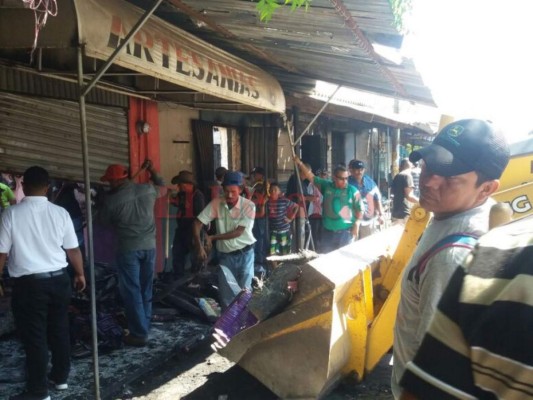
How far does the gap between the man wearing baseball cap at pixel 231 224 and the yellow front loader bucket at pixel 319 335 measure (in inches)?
54.9

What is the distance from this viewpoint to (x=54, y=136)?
5742 millimetres

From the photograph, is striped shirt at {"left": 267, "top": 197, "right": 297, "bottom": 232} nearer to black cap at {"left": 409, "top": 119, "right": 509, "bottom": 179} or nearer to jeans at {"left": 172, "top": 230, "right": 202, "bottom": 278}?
jeans at {"left": 172, "top": 230, "right": 202, "bottom": 278}

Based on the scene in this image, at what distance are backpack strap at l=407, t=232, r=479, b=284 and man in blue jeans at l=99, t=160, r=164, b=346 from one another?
380 centimetres

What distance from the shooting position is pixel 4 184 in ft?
18.8

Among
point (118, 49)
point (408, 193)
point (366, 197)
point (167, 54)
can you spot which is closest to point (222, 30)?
point (167, 54)

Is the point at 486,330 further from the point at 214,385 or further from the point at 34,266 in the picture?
the point at 214,385

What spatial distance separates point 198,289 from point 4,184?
8.71 ft

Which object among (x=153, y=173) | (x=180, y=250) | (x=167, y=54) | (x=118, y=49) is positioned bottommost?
(x=180, y=250)

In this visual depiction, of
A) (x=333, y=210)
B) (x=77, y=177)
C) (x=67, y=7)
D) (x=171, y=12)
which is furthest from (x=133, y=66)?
(x=333, y=210)

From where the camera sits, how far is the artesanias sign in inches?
127

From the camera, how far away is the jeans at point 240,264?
18.6 ft

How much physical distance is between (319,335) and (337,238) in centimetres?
397

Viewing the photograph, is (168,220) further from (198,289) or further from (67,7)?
(67,7)

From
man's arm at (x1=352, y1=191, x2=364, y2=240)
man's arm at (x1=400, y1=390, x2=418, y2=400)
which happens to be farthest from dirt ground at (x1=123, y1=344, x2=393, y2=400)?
man's arm at (x1=400, y1=390, x2=418, y2=400)
